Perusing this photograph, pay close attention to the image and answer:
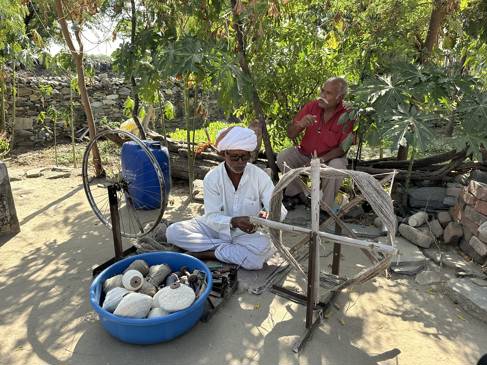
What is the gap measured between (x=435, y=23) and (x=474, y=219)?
7.03ft

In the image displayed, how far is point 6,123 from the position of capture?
25.2 feet

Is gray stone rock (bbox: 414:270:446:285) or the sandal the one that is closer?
gray stone rock (bbox: 414:270:446:285)

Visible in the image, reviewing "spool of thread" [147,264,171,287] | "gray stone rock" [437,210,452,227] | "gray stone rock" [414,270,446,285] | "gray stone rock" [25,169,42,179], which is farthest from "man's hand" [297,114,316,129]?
"gray stone rock" [25,169,42,179]

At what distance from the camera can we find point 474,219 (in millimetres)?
3133

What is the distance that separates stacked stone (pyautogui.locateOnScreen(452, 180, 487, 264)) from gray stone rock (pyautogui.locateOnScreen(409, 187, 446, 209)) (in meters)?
0.48

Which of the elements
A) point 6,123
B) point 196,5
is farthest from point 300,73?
point 6,123

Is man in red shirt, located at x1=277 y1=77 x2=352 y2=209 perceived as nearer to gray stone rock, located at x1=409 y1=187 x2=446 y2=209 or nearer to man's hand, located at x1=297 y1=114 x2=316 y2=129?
man's hand, located at x1=297 y1=114 x2=316 y2=129

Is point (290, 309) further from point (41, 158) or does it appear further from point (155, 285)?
point (41, 158)

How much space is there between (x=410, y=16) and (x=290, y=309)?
133 inches

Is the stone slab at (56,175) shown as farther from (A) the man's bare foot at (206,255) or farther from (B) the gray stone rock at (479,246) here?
(B) the gray stone rock at (479,246)

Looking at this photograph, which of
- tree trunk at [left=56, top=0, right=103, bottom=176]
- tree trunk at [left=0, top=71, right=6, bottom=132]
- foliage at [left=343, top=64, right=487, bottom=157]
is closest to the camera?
foliage at [left=343, top=64, right=487, bottom=157]

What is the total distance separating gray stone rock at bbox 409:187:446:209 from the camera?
391 centimetres

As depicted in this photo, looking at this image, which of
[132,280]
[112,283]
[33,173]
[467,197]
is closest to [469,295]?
[467,197]

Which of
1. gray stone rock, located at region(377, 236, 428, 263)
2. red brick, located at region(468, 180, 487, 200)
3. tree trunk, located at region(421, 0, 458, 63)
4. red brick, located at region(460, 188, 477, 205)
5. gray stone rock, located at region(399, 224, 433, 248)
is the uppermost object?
tree trunk, located at region(421, 0, 458, 63)
